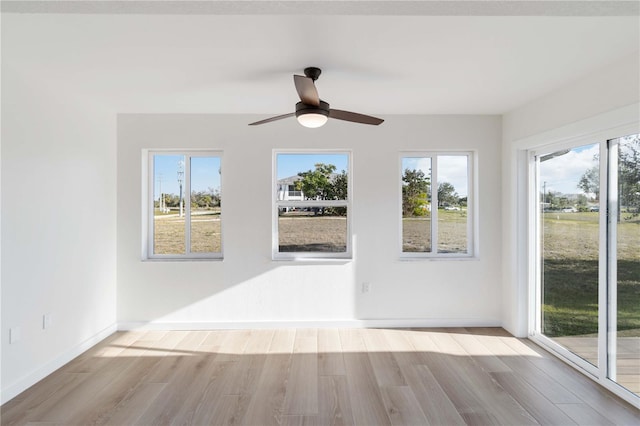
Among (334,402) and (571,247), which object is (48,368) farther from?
(571,247)

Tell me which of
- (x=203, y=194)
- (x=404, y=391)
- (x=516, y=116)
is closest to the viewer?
(x=404, y=391)

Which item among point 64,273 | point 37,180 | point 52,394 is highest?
point 37,180

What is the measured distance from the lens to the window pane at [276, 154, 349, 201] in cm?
402

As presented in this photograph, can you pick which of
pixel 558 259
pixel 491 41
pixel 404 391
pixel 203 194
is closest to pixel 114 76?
pixel 203 194

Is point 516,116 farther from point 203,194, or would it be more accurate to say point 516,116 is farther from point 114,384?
point 114,384

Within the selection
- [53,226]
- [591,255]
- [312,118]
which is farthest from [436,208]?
[53,226]

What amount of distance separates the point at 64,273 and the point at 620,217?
4532 millimetres

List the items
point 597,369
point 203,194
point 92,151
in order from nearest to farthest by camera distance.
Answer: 1. point 597,369
2. point 92,151
3. point 203,194

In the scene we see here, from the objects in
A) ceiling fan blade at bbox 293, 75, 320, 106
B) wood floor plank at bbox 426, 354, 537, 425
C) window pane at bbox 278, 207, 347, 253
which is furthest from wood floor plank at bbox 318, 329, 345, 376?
ceiling fan blade at bbox 293, 75, 320, 106

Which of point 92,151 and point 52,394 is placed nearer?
point 52,394

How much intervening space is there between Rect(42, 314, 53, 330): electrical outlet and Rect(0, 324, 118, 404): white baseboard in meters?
0.30

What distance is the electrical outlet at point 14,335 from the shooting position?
8.12 ft

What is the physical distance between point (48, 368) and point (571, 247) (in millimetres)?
4560

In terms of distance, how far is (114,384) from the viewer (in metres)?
2.67
